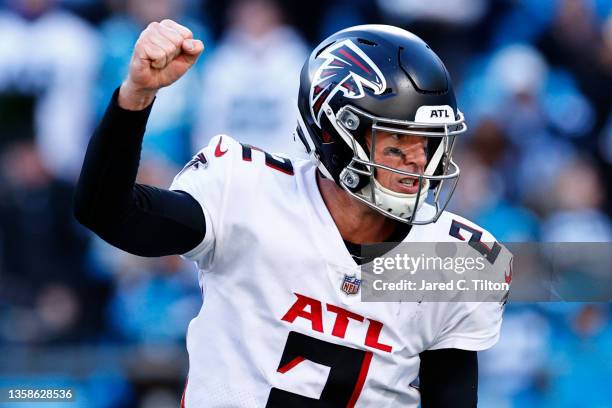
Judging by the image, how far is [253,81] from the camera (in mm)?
6945

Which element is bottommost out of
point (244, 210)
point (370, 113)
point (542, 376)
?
point (542, 376)

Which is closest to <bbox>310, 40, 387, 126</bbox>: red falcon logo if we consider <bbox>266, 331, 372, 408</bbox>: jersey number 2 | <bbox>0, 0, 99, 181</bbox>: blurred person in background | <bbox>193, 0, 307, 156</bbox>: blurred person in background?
<bbox>266, 331, 372, 408</bbox>: jersey number 2

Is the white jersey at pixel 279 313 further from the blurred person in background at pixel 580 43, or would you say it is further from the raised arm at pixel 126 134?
the blurred person in background at pixel 580 43

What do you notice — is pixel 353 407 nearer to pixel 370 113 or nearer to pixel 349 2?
pixel 370 113

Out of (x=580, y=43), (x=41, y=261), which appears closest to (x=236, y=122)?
(x=41, y=261)

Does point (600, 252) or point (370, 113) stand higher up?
point (370, 113)

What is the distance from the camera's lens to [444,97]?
3.03m

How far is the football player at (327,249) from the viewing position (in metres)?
2.97

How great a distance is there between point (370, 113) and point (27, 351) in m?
3.65

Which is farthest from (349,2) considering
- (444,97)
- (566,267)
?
(444,97)

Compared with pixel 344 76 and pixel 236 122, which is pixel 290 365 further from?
pixel 236 122

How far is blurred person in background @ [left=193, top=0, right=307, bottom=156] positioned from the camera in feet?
22.6

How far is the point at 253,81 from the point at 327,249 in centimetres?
402

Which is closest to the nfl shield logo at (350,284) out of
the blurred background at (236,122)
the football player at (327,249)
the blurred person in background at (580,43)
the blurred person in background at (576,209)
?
the football player at (327,249)
